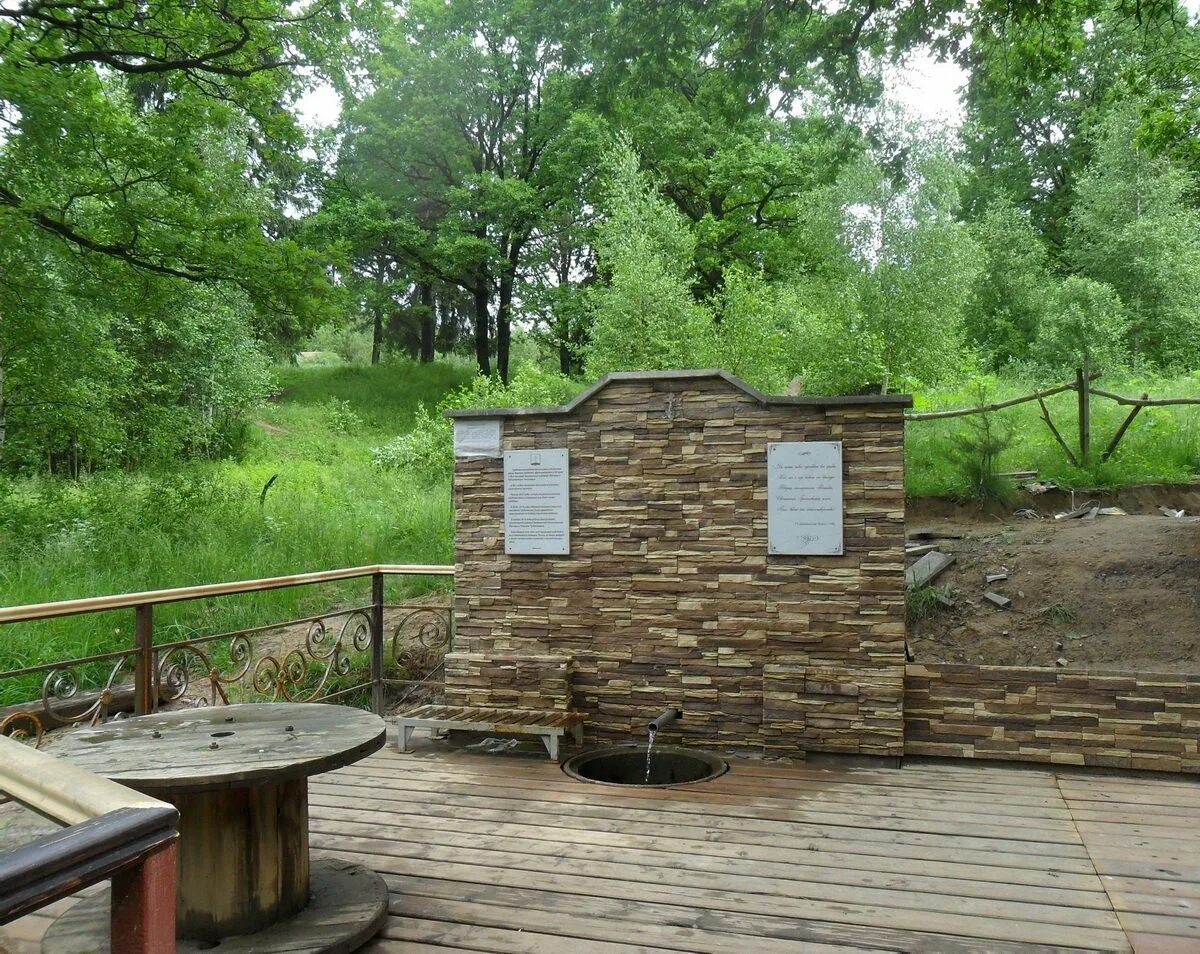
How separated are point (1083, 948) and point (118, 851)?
9.45 feet

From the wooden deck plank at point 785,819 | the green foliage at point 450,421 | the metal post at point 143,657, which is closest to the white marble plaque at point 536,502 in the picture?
the wooden deck plank at point 785,819

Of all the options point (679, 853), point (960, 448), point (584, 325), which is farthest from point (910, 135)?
point (679, 853)

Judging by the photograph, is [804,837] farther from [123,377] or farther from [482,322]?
[482,322]

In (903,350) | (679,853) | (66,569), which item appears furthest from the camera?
(903,350)

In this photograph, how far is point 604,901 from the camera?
10.5ft

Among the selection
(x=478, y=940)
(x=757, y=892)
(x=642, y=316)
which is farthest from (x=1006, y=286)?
(x=478, y=940)

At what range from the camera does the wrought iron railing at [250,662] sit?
4262mm

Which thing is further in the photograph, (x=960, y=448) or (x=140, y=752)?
(x=960, y=448)

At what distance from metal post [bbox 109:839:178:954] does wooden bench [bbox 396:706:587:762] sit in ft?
13.7

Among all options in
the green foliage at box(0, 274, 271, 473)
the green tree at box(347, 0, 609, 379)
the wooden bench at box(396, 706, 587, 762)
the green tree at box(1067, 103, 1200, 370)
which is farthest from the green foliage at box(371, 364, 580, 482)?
the green tree at box(1067, 103, 1200, 370)

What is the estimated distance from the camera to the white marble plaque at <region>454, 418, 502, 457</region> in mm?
5789

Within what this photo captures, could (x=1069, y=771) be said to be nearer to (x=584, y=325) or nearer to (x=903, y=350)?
(x=903, y=350)

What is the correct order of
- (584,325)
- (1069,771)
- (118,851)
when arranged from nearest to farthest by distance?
(118,851), (1069,771), (584,325)

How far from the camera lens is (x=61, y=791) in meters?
1.21
